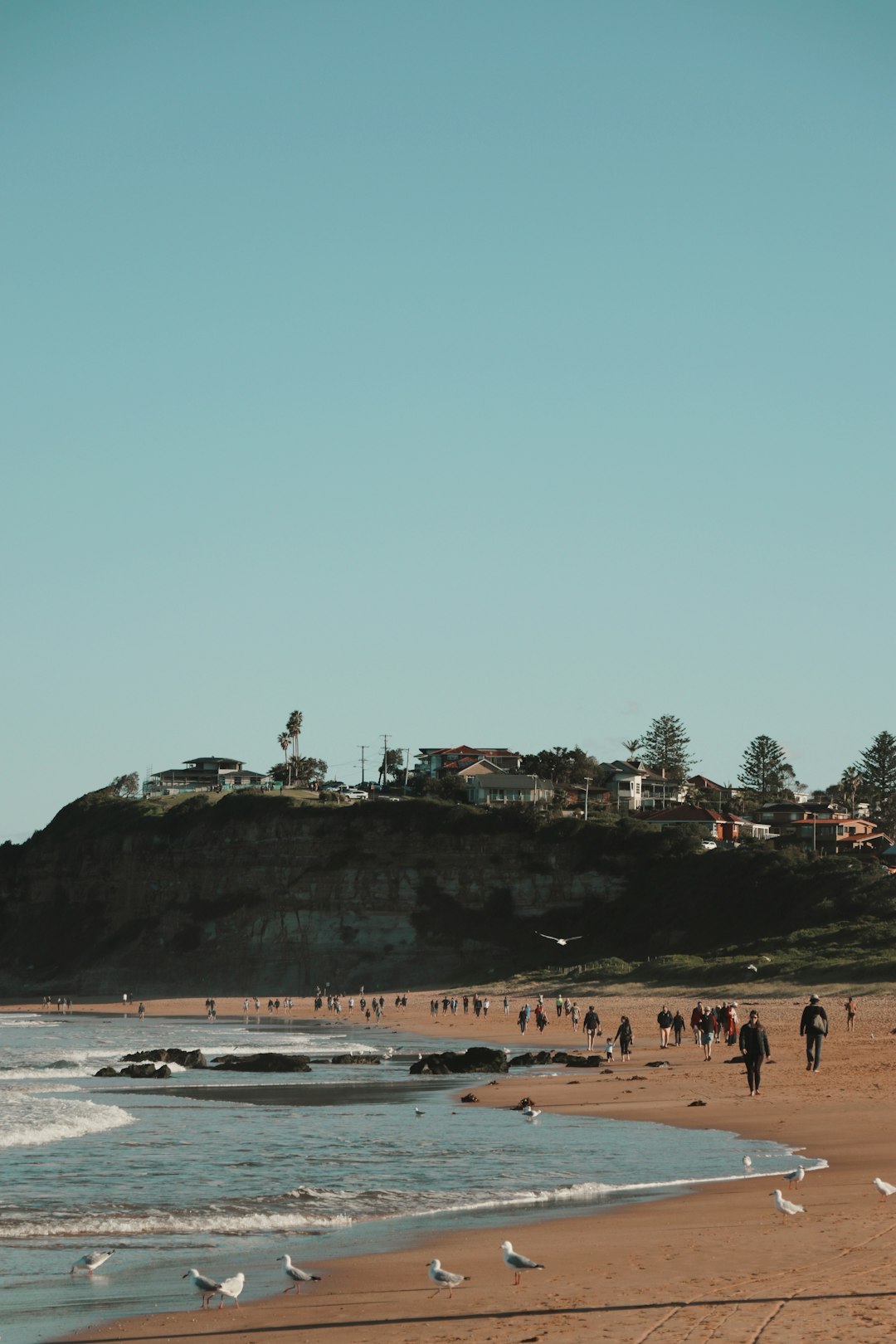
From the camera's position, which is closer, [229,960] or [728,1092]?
[728,1092]

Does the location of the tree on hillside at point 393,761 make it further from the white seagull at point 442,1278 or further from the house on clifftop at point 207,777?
the white seagull at point 442,1278

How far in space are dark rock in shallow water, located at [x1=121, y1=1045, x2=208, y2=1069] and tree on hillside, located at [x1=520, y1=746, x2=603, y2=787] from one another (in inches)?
3854

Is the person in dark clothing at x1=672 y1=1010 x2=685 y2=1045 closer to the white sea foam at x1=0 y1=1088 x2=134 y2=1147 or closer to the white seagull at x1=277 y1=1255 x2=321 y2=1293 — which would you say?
the white sea foam at x1=0 y1=1088 x2=134 y2=1147

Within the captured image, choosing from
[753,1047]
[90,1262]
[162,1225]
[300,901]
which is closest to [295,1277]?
[90,1262]

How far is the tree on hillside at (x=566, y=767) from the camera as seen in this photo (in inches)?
5699

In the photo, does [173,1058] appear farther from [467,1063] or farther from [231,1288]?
[231,1288]

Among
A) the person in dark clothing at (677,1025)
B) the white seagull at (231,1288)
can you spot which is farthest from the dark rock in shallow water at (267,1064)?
the white seagull at (231,1288)

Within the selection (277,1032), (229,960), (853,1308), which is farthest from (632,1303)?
(229,960)

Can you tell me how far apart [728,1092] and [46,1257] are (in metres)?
18.3

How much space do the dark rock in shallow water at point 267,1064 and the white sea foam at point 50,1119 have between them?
34.0 feet

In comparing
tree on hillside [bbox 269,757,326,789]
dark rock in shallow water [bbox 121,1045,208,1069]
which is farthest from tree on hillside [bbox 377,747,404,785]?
dark rock in shallow water [bbox 121,1045,208,1069]

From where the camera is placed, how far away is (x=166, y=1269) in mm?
13961

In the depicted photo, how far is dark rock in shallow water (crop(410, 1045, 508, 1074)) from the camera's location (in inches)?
1604

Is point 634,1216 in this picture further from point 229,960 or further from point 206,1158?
point 229,960
